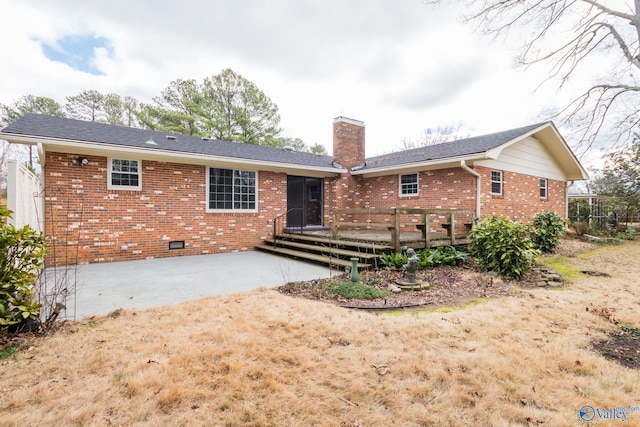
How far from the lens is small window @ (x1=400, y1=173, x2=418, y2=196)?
34.8 feet

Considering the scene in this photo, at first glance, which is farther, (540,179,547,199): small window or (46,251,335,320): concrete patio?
(540,179,547,199): small window

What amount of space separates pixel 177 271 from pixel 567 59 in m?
9.55

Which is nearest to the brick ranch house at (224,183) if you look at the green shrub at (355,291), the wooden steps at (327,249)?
A: the wooden steps at (327,249)

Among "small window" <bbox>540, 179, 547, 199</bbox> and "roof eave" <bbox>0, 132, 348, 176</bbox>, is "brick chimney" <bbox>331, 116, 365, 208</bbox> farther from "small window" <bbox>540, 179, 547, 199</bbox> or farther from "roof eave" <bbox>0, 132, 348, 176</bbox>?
"small window" <bbox>540, 179, 547, 199</bbox>

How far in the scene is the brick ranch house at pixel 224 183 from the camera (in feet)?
23.6

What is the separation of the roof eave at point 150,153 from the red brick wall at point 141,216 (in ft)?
1.21

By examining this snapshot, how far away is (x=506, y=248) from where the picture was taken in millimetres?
6180

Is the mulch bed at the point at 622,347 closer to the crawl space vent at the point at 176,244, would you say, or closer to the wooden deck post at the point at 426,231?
the wooden deck post at the point at 426,231

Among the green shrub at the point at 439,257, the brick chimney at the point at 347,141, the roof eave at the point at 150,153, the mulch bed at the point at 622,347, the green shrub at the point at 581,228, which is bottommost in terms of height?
the mulch bed at the point at 622,347

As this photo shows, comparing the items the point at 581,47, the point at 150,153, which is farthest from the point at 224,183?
the point at 581,47

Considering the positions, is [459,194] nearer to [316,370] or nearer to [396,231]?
[396,231]

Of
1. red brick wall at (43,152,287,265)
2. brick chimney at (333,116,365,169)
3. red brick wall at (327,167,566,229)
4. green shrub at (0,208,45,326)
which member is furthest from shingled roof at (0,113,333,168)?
green shrub at (0,208,45,326)

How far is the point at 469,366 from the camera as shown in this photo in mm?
2594

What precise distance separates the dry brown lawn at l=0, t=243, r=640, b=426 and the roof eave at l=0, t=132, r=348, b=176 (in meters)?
5.05
